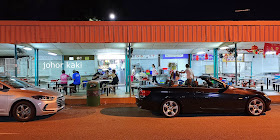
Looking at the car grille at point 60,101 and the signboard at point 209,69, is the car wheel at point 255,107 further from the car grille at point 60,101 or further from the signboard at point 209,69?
the signboard at point 209,69

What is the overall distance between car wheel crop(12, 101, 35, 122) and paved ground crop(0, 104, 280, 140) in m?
0.21

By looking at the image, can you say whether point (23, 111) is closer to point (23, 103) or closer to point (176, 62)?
point (23, 103)

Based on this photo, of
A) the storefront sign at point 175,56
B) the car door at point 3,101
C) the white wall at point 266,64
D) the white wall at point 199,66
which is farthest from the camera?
the white wall at point 266,64

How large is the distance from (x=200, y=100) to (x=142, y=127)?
2483 millimetres

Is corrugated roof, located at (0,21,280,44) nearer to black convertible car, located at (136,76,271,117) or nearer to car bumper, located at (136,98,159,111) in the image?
black convertible car, located at (136,76,271,117)

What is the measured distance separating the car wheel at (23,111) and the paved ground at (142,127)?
209 mm

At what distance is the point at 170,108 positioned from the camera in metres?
7.42

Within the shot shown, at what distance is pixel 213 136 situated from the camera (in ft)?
17.3

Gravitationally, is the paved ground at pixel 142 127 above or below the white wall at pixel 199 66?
below

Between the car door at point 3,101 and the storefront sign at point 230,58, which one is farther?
the storefront sign at point 230,58

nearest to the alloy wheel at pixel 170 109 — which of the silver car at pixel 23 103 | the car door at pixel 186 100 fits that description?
the car door at pixel 186 100

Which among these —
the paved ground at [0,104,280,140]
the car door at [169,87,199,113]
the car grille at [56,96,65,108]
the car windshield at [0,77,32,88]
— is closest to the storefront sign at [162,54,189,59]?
the paved ground at [0,104,280,140]

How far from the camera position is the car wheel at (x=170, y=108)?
24.3 feet

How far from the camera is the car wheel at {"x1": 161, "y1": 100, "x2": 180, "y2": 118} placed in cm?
740
